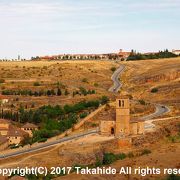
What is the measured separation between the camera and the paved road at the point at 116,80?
306 ft

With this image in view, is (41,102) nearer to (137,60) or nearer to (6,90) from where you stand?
Result: (6,90)

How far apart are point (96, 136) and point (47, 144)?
4.92 metres

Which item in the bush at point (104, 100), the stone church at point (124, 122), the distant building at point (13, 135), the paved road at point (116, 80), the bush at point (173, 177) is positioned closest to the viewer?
the bush at point (173, 177)

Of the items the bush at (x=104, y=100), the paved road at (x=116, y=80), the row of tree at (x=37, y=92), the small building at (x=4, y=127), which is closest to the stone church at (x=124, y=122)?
the small building at (x=4, y=127)

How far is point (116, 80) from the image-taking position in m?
108

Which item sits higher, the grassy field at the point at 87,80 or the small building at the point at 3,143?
the grassy field at the point at 87,80

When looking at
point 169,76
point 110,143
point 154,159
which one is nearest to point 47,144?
point 110,143

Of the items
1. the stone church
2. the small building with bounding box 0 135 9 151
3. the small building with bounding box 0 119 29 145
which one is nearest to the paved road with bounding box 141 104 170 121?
the stone church

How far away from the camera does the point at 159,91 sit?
8712 cm

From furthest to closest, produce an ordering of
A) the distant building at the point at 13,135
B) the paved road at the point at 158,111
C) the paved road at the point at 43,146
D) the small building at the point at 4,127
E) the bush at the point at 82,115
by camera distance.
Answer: the bush at the point at 82,115
the paved road at the point at 158,111
the small building at the point at 4,127
the distant building at the point at 13,135
the paved road at the point at 43,146

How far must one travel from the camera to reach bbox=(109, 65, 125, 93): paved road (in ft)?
306

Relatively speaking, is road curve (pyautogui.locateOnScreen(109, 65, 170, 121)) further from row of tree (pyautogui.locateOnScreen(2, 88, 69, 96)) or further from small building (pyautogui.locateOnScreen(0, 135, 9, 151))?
small building (pyautogui.locateOnScreen(0, 135, 9, 151))

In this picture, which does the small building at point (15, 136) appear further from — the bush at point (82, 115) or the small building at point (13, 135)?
the bush at point (82, 115)

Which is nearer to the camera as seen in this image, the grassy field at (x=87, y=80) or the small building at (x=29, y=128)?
the small building at (x=29, y=128)
